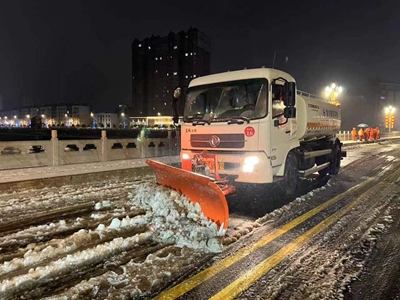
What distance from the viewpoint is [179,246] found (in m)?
4.43

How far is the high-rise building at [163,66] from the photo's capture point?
111 metres

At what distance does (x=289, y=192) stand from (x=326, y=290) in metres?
4.87

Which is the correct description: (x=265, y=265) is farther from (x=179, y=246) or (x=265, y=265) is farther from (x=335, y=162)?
(x=335, y=162)

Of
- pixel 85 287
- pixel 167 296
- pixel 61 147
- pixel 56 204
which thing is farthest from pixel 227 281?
pixel 61 147

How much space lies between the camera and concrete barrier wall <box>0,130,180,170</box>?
38.8 feet

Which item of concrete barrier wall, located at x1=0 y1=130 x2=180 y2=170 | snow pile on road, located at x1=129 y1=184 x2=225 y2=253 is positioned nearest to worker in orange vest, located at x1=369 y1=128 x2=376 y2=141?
concrete barrier wall, located at x1=0 y1=130 x2=180 y2=170

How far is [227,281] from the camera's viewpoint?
344 cm

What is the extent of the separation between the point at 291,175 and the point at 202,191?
351 cm

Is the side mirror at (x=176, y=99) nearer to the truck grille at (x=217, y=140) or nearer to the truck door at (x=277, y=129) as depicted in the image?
the truck grille at (x=217, y=140)

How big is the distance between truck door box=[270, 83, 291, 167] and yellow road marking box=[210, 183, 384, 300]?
5.94ft

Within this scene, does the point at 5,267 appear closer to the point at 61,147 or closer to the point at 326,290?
the point at 326,290

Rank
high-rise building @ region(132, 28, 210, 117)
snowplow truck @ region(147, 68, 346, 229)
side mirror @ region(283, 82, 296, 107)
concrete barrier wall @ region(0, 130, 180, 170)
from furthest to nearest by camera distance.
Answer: high-rise building @ region(132, 28, 210, 117) < concrete barrier wall @ region(0, 130, 180, 170) < side mirror @ region(283, 82, 296, 107) < snowplow truck @ region(147, 68, 346, 229)

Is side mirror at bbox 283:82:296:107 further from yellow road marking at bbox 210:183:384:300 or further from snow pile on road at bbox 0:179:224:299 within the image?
snow pile on road at bbox 0:179:224:299

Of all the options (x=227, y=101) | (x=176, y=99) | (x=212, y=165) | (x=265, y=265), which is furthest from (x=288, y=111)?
(x=265, y=265)
